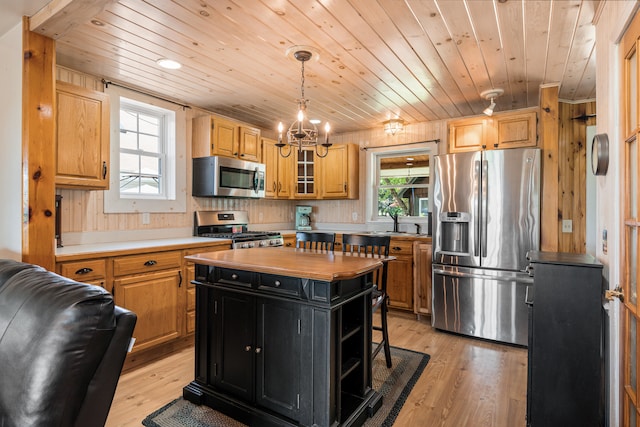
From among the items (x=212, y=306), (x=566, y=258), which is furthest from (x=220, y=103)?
(x=566, y=258)

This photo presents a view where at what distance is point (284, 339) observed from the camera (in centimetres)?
191

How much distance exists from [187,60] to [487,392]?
3235 millimetres

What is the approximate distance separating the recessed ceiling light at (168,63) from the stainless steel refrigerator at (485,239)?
2.59m

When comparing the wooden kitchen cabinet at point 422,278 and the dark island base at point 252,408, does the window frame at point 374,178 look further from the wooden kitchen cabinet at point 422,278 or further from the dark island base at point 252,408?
the dark island base at point 252,408

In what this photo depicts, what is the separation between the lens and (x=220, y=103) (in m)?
3.81

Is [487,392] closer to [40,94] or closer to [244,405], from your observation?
[244,405]

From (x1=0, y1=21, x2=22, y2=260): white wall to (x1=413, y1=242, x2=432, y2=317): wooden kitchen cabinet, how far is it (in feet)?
11.2

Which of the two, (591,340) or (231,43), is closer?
(591,340)

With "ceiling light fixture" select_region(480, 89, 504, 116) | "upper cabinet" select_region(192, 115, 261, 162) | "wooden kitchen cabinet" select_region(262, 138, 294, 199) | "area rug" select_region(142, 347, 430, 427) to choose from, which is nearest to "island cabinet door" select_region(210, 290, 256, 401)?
"area rug" select_region(142, 347, 430, 427)

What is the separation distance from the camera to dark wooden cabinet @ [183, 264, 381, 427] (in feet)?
5.90

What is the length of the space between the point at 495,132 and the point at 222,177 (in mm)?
2895

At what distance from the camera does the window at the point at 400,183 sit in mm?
4648

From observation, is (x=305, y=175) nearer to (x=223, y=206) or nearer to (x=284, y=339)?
(x=223, y=206)

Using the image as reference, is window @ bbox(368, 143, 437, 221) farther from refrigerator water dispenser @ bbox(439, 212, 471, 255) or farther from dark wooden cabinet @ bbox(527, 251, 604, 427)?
dark wooden cabinet @ bbox(527, 251, 604, 427)
